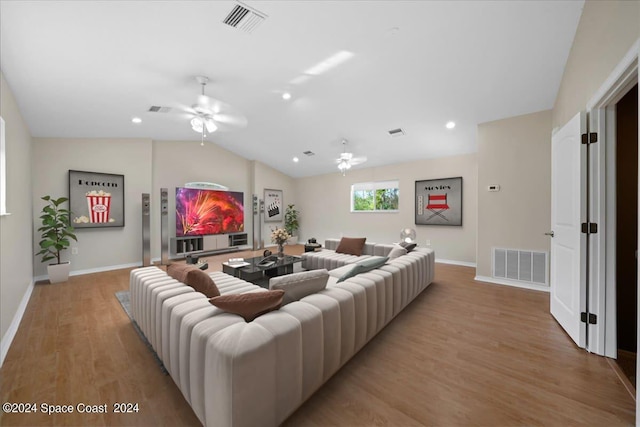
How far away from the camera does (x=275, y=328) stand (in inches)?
53.3

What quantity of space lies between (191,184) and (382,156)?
507 cm

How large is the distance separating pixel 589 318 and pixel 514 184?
2.45 meters

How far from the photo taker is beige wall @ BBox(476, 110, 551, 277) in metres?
A: 3.85

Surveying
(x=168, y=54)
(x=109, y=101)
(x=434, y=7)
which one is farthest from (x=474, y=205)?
(x=109, y=101)

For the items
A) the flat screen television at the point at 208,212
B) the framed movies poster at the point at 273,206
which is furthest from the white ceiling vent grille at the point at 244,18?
the framed movies poster at the point at 273,206

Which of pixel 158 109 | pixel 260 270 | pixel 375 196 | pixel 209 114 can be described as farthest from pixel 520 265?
pixel 158 109

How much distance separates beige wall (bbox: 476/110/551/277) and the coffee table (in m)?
3.43

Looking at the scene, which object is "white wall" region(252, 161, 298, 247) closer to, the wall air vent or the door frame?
the wall air vent

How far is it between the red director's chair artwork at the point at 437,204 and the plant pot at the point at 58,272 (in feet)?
24.2

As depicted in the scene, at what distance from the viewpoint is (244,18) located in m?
2.34

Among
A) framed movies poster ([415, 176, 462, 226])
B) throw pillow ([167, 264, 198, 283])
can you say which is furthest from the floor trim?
framed movies poster ([415, 176, 462, 226])

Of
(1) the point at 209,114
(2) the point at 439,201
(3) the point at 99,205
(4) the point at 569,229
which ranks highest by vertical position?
(1) the point at 209,114

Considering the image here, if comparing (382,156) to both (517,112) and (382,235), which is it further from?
(517,112)

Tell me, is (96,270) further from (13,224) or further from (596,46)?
(596,46)
